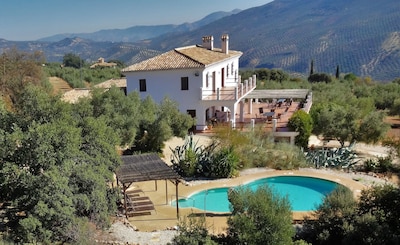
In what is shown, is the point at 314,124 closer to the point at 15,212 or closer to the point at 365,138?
the point at 365,138

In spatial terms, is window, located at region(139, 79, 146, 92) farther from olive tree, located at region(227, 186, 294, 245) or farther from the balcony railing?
olive tree, located at region(227, 186, 294, 245)

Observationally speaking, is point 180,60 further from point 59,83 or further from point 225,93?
point 59,83

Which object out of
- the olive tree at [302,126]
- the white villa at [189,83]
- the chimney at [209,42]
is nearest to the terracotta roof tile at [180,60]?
the white villa at [189,83]

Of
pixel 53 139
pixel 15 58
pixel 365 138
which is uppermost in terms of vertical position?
pixel 15 58

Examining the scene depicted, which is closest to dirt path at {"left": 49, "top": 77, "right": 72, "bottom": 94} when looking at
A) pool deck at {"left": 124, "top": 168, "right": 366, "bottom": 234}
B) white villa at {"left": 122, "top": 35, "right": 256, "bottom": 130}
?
white villa at {"left": 122, "top": 35, "right": 256, "bottom": 130}

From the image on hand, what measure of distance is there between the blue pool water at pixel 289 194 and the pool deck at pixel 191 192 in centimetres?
31

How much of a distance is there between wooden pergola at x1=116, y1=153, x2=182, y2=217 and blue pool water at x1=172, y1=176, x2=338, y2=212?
1.77 m

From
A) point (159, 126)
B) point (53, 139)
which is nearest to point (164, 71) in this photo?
point (159, 126)

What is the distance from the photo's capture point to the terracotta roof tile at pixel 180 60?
28438 millimetres

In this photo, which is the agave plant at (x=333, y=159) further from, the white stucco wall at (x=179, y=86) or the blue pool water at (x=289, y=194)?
the white stucco wall at (x=179, y=86)

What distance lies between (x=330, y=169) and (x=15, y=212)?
16.8 meters

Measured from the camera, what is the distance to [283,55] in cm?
18800

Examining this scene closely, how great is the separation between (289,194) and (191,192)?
16.6ft

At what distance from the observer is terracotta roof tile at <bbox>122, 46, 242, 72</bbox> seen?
2844 cm
